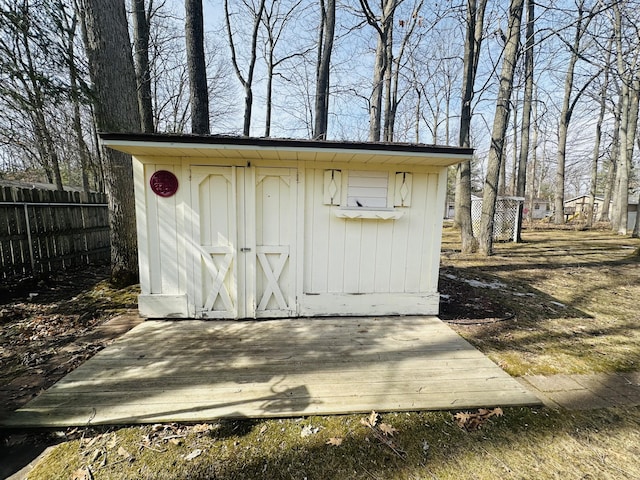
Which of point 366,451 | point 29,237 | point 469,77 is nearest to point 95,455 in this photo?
point 366,451

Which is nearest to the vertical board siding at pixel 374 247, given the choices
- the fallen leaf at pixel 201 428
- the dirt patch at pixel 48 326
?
the fallen leaf at pixel 201 428

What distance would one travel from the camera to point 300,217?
3.58 meters

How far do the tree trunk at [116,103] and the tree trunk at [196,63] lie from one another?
1.23 metres

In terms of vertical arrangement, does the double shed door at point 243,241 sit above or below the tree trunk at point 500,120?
below

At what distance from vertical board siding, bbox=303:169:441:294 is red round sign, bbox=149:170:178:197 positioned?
5.39 feet

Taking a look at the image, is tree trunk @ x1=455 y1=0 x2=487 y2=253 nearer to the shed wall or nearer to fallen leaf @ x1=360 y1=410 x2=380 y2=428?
the shed wall

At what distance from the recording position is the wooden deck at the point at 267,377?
2.08 metres

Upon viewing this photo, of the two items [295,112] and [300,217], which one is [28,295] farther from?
[295,112]

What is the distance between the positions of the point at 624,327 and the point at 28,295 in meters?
8.62

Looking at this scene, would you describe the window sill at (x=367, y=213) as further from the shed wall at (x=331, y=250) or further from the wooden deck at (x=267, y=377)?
the wooden deck at (x=267, y=377)

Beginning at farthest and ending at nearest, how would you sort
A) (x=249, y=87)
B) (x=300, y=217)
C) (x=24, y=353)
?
1. (x=249, y=87)
2. (x=300, y=217)
3. (x=24, y=353)

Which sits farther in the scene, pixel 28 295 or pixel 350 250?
pixel 28 295

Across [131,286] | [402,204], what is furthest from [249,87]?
[402,204]

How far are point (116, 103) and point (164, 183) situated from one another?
2161mm
